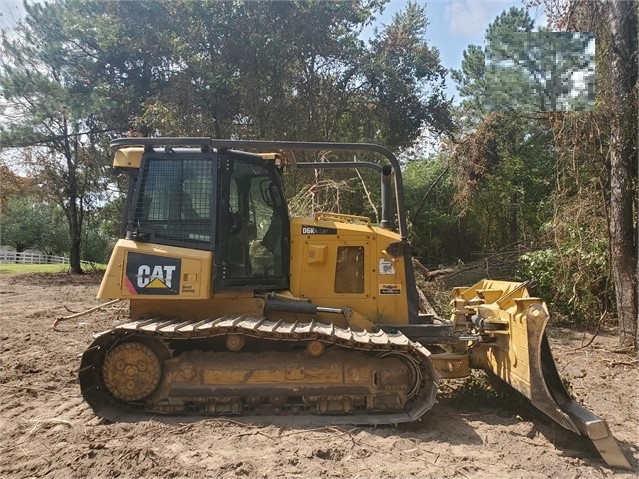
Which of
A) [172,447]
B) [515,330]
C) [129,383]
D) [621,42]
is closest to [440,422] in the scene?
[515,330]

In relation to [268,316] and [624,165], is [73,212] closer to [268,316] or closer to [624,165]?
[268,316]

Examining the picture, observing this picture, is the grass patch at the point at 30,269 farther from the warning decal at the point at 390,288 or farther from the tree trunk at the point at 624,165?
the tree trunk at the point at 624,165

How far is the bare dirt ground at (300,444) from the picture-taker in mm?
3516

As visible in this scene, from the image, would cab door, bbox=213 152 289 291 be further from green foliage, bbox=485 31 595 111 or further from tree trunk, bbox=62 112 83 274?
tree trunk, bbox=62 112 83 274

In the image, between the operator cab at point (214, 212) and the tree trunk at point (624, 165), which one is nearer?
the operator cab at point (214, 212)

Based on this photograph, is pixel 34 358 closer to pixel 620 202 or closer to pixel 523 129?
pixel 620 202

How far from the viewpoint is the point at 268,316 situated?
5004mm

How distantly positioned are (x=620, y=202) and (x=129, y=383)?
24.9 feet

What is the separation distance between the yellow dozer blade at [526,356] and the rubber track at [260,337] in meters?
0.79

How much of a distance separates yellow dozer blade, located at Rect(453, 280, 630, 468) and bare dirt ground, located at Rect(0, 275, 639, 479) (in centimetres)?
26

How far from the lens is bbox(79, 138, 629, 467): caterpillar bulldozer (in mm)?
4383

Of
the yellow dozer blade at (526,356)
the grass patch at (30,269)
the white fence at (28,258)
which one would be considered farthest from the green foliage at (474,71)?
the white fence at (28,258)

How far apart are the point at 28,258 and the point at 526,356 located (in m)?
40.2

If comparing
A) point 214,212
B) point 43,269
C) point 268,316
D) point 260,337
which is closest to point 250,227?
point 214,212
